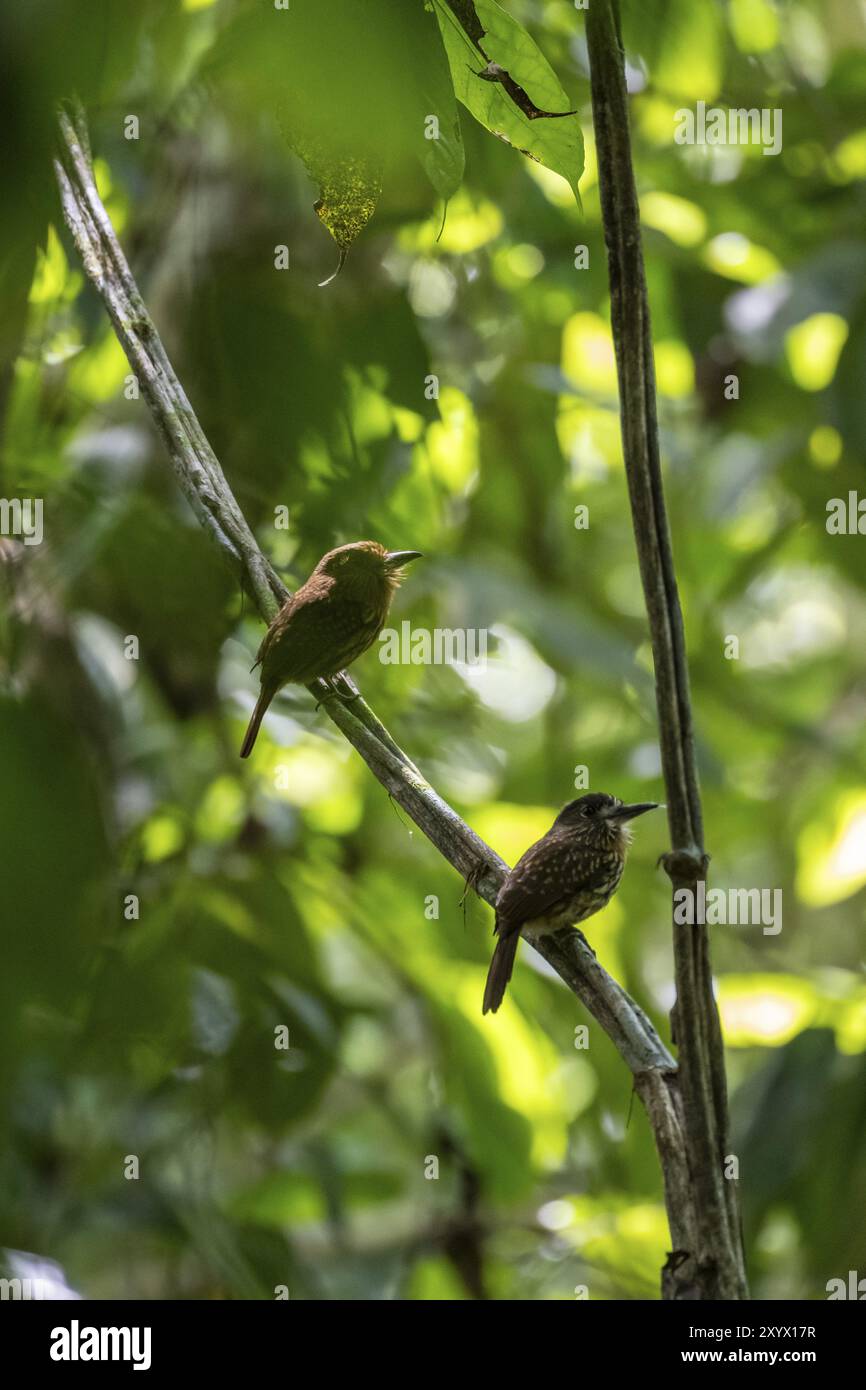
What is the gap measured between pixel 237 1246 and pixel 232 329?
0.93 metres

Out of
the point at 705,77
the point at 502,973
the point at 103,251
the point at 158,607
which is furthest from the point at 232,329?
the point at 705,77

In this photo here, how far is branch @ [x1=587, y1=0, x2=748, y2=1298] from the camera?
60 cm

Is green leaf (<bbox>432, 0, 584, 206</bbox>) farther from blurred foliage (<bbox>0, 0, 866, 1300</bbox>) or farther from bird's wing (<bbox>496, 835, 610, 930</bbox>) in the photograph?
bird's wing (<bbox>496, 835, 610, 930</bbox>)

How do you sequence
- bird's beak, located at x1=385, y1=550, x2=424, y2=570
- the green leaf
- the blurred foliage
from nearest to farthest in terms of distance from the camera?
the green leaf < bird's beak, located at x1=385, y1=550, x2=424, y2=570 < the blurred foliage

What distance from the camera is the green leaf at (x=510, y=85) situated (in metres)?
Result: 0.50

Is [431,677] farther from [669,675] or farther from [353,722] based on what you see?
[669,675]

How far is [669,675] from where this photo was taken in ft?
1.99

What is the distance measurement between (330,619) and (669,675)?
26 centimetres

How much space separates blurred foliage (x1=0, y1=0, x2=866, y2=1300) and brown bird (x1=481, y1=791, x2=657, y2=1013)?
23 centimetres

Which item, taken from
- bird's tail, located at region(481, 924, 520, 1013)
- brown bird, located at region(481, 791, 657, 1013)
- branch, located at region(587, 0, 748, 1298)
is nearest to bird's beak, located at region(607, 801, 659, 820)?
brown bird, located at region(481, 791, 657, 1013)

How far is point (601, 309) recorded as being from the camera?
1974 mm

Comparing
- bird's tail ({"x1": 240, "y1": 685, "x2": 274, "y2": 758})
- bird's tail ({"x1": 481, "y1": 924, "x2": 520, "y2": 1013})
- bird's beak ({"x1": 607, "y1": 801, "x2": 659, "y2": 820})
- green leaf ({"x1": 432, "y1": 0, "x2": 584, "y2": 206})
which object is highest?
green leaf ({"x1": 432, "y1": 0, "x2": 584, "y2": 206})

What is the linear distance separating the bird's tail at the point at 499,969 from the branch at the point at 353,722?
0.34 ft
